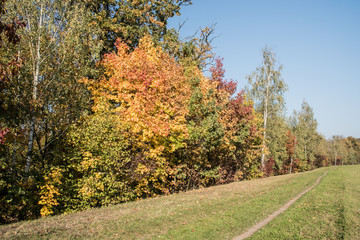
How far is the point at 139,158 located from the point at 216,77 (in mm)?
10485

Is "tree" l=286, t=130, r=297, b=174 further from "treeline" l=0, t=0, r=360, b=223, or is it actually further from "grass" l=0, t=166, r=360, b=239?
"grass" l=0, t=166, r=360, b=239

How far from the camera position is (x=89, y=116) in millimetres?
13883

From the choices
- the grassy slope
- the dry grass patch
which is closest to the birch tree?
the dry grass patch

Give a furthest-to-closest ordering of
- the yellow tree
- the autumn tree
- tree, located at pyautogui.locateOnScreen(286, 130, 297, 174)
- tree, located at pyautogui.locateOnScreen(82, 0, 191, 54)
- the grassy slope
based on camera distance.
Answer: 1. tree, located at pyautogui.locateOnScreen(286, 130, 297, 174)
2. tree, located at pyautogui.locateOnScreen(82, 0, 191, 54)
3. the yellow tree
4. the autumn tree
5. the grassy slope

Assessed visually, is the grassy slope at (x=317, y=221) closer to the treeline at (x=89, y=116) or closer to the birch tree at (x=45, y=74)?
the treeline at (x=89, y=116)

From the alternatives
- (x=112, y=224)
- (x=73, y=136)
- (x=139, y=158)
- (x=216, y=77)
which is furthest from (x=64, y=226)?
(x=216, y=77)

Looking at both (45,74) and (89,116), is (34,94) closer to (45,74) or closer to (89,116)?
(45,74)

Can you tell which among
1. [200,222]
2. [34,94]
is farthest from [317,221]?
[34,94]

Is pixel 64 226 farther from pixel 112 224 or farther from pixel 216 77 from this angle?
pixel 216 77

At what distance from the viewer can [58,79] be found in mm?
12250

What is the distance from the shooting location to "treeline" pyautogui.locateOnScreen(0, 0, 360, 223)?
10.8 m

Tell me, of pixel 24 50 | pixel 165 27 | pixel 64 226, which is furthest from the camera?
pixel 165 27

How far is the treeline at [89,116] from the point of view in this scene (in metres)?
10.8

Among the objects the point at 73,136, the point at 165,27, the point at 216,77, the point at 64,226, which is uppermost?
the point at 165,27
